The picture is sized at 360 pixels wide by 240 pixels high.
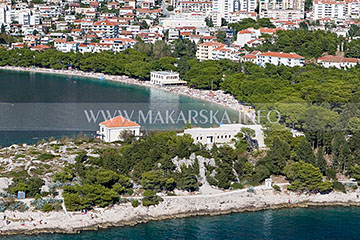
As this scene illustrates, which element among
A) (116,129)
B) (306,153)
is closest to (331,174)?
(306,153)

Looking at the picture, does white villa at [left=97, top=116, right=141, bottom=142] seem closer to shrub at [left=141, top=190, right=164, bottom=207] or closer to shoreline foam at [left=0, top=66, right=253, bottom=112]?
shrub at [left=141, top=190, right=164, bottom=207]

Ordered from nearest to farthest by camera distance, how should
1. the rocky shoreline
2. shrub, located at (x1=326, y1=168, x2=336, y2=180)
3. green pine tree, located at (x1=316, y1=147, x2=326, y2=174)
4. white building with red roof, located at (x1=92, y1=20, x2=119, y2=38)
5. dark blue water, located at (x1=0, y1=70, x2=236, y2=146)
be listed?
1. the rocky shoreline
2. shrub, located at (x1=326, y1=168, x2=336, y2=180)
3. green pine tree, located at (x1=316, y1=147, x2=326, y2=174)
4. dark blue water, located at (x1=0, y1=70, x2=236, y2=146)
5. white building with red roof, located at (x1=92, y1=20, x2=119, y2=38)

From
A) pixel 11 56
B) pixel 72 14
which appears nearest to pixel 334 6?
pixel 72 14

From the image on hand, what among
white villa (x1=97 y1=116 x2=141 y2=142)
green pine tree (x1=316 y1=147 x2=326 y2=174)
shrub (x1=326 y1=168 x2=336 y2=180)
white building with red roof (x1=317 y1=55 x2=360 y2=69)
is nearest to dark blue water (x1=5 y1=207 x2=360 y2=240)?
shrub (x1=326 y1=168 x2=336 y2=180)

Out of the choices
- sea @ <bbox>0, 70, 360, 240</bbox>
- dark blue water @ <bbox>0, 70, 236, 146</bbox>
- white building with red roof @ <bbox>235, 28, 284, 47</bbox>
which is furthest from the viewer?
white building with red roof @ <bbox>235, 28, 284, 47</bbox>

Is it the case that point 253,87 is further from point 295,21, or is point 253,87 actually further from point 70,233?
point 295,21

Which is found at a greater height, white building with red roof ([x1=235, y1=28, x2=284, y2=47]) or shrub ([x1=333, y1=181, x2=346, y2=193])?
white building with red roof ([x1=235, y1=28, x2=284, y2=47])

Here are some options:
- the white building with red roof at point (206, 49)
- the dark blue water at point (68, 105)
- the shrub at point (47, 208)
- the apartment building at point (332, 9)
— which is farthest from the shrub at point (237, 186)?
the apartment building at point (332, 9)

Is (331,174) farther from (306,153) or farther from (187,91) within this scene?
(187,91)
